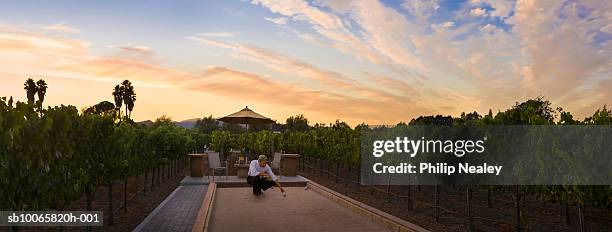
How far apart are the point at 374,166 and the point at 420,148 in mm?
3516

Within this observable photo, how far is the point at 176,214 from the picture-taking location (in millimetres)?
10750

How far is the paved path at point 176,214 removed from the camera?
9.09 meters

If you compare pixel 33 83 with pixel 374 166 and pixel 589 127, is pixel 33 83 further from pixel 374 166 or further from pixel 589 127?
pixel 589 127

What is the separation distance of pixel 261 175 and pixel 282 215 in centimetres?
358

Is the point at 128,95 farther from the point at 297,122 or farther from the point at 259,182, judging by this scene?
the point at 259,182

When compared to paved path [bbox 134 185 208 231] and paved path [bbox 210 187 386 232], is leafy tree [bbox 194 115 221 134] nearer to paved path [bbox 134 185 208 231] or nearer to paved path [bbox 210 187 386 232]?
paved path [bbox 134 185 208 231]

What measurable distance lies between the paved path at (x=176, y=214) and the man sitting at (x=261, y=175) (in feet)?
5.08

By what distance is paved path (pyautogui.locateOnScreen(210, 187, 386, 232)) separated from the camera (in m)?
8.91

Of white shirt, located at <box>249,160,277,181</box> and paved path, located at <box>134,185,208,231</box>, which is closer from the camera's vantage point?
paved path, located at <box>134,185,208,231</box>

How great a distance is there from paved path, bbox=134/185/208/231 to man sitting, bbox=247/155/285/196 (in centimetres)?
155

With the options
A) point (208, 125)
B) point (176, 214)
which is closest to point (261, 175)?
point (176, 214)

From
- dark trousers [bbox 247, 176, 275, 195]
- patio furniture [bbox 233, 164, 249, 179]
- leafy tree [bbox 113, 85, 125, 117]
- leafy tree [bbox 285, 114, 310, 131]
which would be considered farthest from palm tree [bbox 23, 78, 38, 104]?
dark trousers [bbox 247, 176, 275, 195]

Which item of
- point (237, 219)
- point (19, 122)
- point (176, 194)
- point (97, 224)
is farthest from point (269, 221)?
point (176, 194)

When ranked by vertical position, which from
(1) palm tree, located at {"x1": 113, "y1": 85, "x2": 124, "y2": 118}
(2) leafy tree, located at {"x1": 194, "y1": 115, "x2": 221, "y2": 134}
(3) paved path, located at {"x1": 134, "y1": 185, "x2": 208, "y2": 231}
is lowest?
(3) paved path, located at {"x1": 134, "y1": 185, "x2": 208, "y2": 231}
